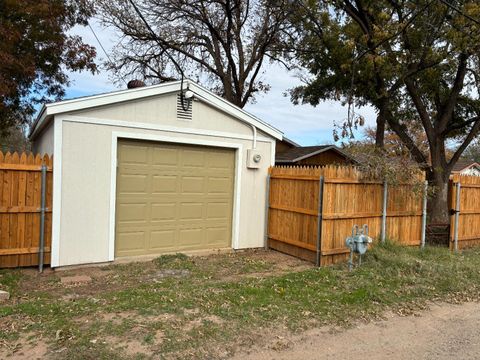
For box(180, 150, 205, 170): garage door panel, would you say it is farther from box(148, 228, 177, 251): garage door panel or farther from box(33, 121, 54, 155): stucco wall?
box(33, 121, 54, 155): stucco wall

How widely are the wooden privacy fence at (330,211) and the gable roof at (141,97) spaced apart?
46.9 inches

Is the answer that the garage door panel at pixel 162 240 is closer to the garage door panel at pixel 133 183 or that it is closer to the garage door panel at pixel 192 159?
the garage door panel at pixel 133 183

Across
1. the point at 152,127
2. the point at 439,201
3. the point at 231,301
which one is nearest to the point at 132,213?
the point at 152,127

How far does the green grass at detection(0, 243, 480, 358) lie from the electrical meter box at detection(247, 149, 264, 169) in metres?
2.11

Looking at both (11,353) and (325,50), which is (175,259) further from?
(325,50)

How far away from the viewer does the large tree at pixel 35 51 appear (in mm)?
12078

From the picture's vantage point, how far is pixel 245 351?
3.63 meters

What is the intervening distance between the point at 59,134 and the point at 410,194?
702 cm

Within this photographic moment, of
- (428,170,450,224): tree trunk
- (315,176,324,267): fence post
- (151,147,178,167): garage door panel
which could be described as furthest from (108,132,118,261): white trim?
(428,170,450,224): tree trunk

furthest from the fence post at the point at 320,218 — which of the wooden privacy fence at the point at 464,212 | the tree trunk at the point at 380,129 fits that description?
the tree trunk at the point at 380,129

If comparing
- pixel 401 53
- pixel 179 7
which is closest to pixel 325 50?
pixel 401 53

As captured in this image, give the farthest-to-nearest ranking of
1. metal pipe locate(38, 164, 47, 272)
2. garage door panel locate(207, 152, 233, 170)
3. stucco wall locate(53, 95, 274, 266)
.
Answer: garage door panel locate(207, 152, 233, 170)
stucco wall locate(53, 95, 274, 266)
metal pipe locate(38, 164, 47, 272)

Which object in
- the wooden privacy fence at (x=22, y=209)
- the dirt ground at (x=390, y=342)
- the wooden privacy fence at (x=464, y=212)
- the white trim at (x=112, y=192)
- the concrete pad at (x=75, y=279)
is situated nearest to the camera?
the dirt ground at (x=390, y=342)

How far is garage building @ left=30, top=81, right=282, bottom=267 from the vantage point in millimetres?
6352
